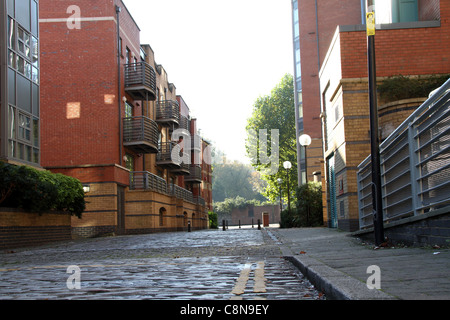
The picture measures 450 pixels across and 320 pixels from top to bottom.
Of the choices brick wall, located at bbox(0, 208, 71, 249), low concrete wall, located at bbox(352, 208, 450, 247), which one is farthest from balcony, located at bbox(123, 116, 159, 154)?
low concrete wall, located at bbox(352, 208, 450, 247)

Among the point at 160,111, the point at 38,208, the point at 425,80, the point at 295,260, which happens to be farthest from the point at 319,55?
the point at 295,260

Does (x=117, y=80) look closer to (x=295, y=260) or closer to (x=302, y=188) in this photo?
(x=302, y=188)

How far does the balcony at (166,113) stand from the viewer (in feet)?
140

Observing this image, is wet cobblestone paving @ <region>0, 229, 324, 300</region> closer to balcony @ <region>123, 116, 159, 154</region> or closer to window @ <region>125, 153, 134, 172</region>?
balcony @ <region>123, 116, 159, 154</region>

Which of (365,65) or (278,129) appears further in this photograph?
(278,129)

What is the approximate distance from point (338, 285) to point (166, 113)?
39.1 metres

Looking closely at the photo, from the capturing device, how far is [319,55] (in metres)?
50.6

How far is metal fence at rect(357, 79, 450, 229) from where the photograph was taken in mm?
7940

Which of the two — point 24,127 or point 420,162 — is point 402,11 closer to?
point 420,162

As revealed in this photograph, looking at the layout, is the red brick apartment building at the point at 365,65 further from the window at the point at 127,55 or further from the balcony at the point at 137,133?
the window at the point at 127,55

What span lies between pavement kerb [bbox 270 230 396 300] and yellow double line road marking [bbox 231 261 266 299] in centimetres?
60

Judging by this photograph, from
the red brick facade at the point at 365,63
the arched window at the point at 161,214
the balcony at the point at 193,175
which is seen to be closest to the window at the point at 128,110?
the arched window at the point at 161,214

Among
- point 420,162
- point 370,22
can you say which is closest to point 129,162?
point 370,22

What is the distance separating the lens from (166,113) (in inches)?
1700
